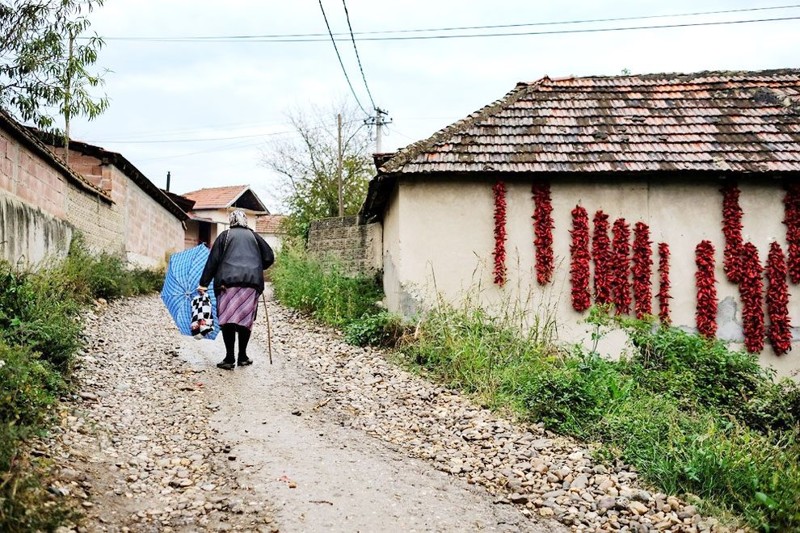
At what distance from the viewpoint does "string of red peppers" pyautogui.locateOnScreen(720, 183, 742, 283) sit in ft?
33.6

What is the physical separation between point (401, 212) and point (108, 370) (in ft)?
16.0

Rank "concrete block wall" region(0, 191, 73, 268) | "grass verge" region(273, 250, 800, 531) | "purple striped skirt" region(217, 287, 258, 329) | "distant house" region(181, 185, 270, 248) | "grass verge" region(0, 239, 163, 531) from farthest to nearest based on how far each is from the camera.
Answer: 1. "distant house" region(181, 185, 270, 248)
2. "concrete block wall" region(0, 191, 73, 268)
3. "purple striped skirt" region(217, 287, 258, 329)
4. "grass verge" region(273, 250, 800, 531)
5. "grass verge" region(0, 239, 163, 531)

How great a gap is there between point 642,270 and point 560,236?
1.40 metres

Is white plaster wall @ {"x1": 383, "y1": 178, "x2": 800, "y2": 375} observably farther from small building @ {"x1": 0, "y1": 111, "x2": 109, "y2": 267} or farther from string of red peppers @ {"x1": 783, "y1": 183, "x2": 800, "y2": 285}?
small building @ {"x1": 0, "y1": 111, "x2": 109, "y2": 267}

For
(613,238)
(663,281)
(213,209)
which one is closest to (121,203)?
(613,238)

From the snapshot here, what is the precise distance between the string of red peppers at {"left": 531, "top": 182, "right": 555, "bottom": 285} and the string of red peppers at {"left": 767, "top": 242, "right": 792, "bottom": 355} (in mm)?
3507

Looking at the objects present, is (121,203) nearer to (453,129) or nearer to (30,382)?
(453,129)

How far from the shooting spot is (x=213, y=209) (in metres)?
35.6

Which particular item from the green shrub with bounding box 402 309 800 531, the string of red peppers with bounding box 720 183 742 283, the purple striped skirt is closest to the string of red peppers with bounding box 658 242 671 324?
the green shrub with bounding box 402 309 800 531

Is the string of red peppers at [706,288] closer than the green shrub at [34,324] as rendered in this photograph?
No

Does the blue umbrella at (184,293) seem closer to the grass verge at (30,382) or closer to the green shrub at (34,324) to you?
the grass verge at (30,382)

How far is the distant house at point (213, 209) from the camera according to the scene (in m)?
35.6

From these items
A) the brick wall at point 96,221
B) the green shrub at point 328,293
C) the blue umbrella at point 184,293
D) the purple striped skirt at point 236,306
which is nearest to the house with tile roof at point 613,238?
the green shrub at point 328,293

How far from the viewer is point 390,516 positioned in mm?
4250
